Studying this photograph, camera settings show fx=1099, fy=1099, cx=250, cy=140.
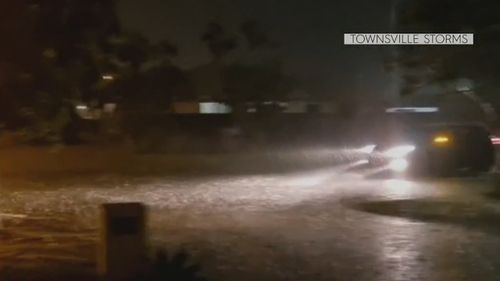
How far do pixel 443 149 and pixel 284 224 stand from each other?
12306 millimetres

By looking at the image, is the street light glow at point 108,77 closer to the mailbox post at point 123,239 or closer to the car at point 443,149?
the mailbox post at point 123,239

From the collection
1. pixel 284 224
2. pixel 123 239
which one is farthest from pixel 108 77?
pixel 284 224

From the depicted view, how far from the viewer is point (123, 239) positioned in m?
12.7

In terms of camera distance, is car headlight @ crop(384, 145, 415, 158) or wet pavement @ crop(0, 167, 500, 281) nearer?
wet pavement @ crop(0, 167, 500, 281)

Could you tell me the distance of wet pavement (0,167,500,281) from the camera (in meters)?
14.9

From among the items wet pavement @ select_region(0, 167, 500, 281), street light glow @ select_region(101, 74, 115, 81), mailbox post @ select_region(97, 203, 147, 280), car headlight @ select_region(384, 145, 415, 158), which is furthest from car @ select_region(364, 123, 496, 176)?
mailbox post @ select_region(97, 203, 147, 280)

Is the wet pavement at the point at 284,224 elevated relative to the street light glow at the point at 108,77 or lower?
lower

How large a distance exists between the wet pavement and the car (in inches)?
42.9

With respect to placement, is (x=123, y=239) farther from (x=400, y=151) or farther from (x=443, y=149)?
(x=400, y=151)

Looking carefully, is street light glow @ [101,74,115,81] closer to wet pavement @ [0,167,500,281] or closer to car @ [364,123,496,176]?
wet pavement @ [0,167,500,281]

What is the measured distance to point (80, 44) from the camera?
14.5m

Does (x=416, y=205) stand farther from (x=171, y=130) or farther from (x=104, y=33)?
(x=171, y=130)

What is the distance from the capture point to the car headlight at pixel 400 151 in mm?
31987

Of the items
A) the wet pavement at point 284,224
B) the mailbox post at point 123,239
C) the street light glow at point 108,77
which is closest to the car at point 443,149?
the wet pavement at point 284,224
